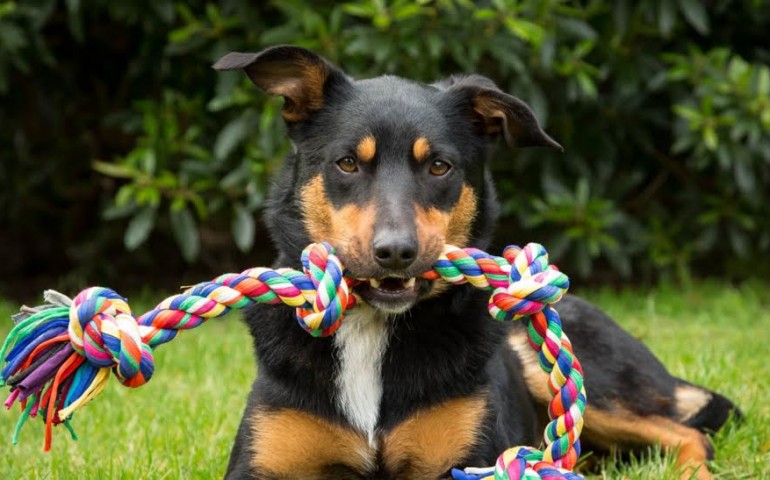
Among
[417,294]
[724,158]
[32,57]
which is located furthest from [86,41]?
[417,294]

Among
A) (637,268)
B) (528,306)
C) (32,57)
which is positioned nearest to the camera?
(528,306)

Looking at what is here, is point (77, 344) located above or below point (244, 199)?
above

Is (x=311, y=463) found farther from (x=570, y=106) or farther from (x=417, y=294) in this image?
(x=570, y=106)

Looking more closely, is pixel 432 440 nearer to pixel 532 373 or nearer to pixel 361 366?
pixel 361 366

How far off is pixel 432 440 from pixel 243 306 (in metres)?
0.81

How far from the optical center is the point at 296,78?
380cm

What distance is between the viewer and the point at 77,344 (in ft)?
9.11

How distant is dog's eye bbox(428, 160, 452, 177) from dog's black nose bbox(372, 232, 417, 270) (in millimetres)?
439

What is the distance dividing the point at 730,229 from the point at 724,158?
1020 millimetres

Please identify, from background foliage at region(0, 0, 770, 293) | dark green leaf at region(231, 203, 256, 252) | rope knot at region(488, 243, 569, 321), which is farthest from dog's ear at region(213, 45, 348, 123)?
dark green leaf at region(231, 203, 256, 252)

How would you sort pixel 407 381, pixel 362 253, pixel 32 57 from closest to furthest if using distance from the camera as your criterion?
pixel 362 253, pixel 407 381, pixel 32 57

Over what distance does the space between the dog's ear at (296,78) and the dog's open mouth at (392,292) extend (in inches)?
30.8

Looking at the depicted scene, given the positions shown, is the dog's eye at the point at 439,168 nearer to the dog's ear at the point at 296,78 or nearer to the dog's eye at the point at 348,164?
the dog's eye at the point at 348,164

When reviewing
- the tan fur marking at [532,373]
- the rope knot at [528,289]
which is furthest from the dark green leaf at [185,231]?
the rope knot at [528,289]
